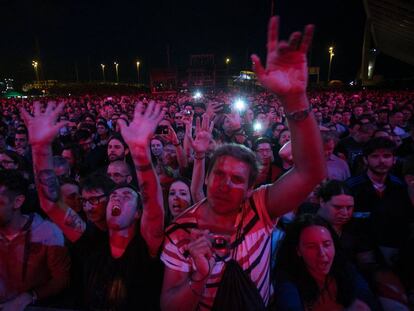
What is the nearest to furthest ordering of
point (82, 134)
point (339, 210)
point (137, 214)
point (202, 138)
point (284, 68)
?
point (284, 68) < point (137, 214) < point (339, 210) < point (202, 138) < point (82, 134)

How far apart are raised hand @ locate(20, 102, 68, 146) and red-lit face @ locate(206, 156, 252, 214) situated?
4.41 feet

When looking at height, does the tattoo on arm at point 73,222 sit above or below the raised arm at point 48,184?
below

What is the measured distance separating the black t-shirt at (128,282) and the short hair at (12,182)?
0.94 metres

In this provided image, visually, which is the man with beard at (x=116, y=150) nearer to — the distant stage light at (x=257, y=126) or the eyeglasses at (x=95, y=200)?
the eyeglasses at (x=95, y=200)

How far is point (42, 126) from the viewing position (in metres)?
2.40

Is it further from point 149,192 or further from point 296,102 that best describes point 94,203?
point 296,102

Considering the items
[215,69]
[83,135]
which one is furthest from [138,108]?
[215,69]

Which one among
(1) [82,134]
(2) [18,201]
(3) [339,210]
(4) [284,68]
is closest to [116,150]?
(1) [82,134]

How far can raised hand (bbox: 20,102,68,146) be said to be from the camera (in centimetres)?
233

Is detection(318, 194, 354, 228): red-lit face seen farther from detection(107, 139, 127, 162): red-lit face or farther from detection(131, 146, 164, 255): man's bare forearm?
detection(107, 139, 127, 162): red-lit face

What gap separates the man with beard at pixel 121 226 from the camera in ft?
6.16

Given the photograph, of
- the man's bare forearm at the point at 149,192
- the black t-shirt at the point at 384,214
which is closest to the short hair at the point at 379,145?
the black t-shirt at the point at 384,214

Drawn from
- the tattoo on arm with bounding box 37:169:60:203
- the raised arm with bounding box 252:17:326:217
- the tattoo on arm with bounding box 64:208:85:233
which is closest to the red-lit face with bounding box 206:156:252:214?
the raised arm with bounding box 252:17:326:217

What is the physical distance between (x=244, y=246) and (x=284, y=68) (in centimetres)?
94
